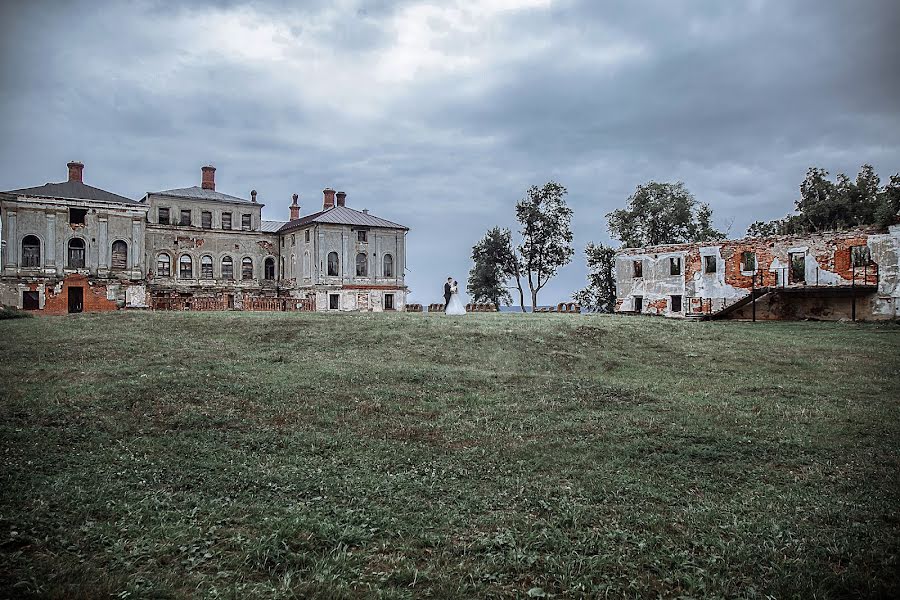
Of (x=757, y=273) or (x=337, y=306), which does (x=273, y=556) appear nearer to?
(x=757, y=273)

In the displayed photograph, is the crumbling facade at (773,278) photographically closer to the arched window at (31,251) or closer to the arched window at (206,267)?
the arched window at (206,267)

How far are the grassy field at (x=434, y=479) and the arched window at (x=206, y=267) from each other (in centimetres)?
3365

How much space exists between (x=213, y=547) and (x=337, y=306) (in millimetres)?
43986

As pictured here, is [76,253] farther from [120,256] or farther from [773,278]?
[773,278]

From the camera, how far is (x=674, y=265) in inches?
1625

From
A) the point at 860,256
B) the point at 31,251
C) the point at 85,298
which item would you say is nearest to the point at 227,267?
the point at 85,298

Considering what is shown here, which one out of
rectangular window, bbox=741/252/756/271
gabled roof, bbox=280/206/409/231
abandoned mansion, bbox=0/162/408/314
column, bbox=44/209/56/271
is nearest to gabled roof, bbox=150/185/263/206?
→ abandoned mansion, bbox=0/162/408/314

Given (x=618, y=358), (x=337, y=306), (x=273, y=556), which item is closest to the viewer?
(x=273, y=556)

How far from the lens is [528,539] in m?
5.79

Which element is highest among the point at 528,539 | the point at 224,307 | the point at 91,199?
the point at 91,199

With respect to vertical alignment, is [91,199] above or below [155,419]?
above

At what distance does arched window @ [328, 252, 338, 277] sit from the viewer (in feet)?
160

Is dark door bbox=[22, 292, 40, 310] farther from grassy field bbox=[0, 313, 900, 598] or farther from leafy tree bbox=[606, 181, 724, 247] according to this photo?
leafy tree bbox=[606, 181, 724, 247]

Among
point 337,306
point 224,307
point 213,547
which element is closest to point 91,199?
point 224,307
